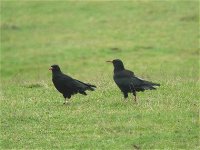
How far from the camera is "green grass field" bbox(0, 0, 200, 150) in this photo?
17.8 m

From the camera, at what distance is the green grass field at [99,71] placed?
58.3 feet

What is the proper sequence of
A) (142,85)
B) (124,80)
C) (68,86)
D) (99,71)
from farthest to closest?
1. (99,71)
2. (68,86)
3. (124,80)
4. (142,85)

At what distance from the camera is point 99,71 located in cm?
4512

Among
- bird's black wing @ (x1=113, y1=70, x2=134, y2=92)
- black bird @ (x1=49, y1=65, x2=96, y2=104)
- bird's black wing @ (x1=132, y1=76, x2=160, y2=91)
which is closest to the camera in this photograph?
bird's black wing @ (x1=132, y1=76, x2=160, y2=91)

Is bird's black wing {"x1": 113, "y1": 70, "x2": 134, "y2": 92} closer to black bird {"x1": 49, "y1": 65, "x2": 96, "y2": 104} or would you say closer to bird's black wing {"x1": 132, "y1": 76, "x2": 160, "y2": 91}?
bird's black wing {"x1": 132, "y1": 76, "x2": 160, "y2": 91}

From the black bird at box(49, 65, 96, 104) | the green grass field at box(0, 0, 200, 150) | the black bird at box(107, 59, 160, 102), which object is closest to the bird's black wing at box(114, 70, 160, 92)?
the black bird at box(107, 59, 160, 102)

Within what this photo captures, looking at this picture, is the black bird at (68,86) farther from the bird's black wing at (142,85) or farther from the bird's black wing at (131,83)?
the bird's black wing at (142,85)

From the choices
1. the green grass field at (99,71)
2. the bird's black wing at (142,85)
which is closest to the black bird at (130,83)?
the bird's black wing at (142,85)

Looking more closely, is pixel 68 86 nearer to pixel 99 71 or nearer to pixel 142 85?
pixel 142 85

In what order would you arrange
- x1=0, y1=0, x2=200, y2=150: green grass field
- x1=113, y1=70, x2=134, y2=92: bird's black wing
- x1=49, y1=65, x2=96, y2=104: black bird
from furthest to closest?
x1=49, y1=65, x2=96, y2=104: black bird < x1=113, y1=70, x2=134, y2=92: bird's black wing < x1=0, y1=0, x2=200, y2=150: green grass field

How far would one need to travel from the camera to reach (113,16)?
61250 mm

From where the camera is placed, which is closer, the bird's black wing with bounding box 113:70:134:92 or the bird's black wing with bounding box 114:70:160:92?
the bird's black wing with bounding box 114:70:160:92

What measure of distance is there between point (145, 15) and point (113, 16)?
121 inches

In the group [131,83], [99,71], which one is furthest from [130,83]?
[99,71]
